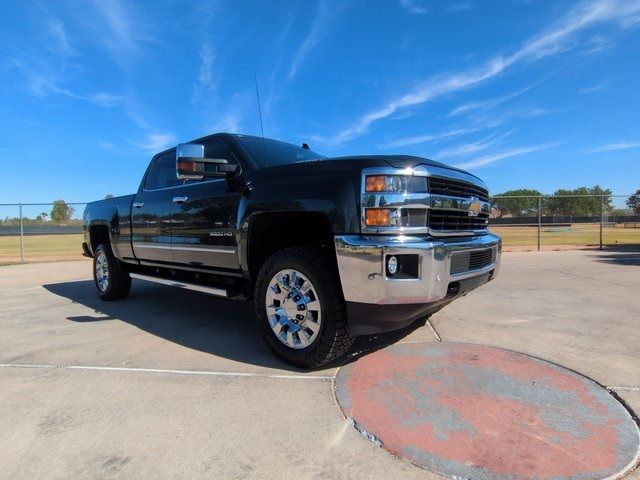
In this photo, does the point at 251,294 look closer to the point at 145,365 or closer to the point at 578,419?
the point at 145,365

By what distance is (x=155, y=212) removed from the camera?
5.22 meters

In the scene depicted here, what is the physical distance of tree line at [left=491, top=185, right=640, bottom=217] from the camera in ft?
52.3

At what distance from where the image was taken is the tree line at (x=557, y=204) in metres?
16.0

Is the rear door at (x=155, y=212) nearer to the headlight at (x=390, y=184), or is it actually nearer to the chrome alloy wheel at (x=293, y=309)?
the chrome alloy wheel at (x=293, y=309)

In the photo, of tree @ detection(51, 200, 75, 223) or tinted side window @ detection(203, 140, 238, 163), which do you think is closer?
tinted side window @ detection(203, 140, 238, 163)

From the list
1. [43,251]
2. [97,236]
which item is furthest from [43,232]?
[97,236]

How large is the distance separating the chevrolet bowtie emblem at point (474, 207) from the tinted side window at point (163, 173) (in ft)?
11.0

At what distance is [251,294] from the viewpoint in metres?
4.17

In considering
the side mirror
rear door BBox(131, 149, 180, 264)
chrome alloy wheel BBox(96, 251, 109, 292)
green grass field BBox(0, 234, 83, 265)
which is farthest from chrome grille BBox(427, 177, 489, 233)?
green grass field BBox(0, 234, 83, 265)

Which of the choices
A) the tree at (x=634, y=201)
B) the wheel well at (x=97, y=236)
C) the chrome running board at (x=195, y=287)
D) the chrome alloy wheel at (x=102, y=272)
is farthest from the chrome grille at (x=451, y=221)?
the tree at (x=634, y=201)

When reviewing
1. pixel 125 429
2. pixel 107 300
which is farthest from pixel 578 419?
Answer: pixel 107 300

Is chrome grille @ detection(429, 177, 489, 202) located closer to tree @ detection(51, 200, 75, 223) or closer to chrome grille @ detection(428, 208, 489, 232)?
chrome grille @ detection(428, 208, 489, 232)

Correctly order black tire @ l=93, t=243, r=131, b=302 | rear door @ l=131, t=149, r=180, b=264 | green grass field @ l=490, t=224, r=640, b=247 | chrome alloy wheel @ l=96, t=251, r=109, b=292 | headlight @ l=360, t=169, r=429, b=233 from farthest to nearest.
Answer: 1. green grass field @ l=490, t=224, r=640, b=247
2. chrome alloy wheel @ l=96, t=251, r=109, b=292
3. black tire @ l=93, t=243, r=131, b=302
4. rear door @ l=131, t=149, r=180, b=264
5. headlight @ l=360, t=169, r=429, b=233

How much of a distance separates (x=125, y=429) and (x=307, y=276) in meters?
1.53
